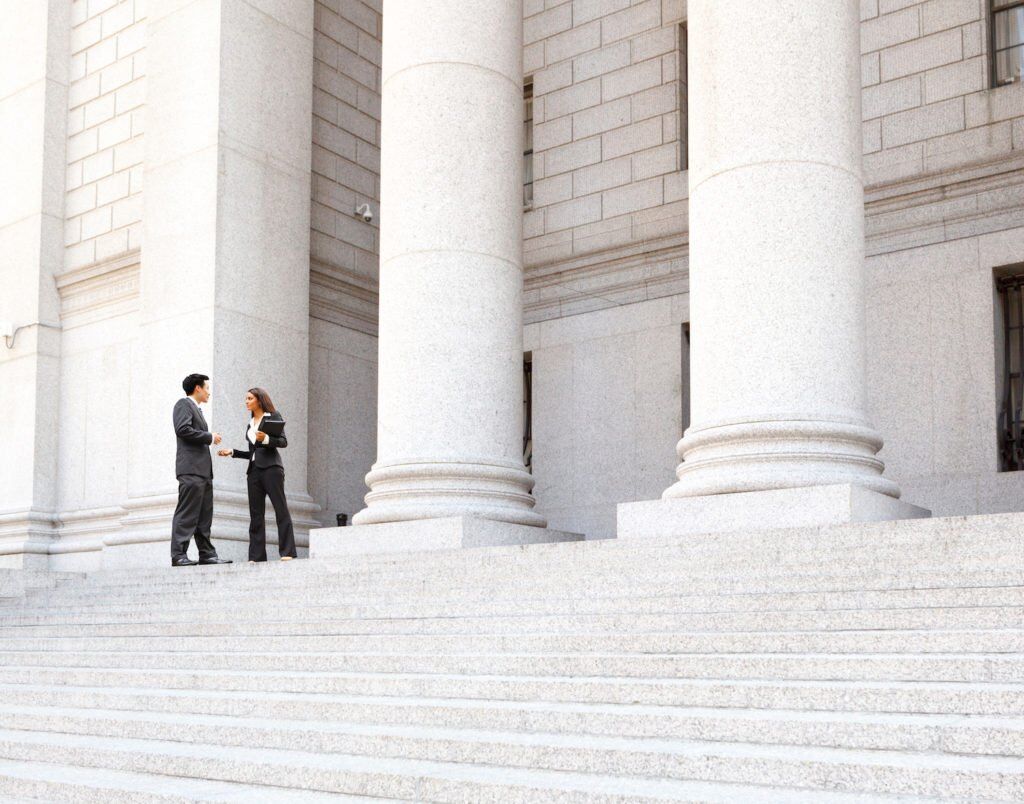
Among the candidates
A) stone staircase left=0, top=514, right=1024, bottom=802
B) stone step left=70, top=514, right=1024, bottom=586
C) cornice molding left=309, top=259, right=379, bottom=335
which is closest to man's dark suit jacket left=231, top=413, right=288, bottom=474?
stone step left=70, top=514, right=1024, bottom=586

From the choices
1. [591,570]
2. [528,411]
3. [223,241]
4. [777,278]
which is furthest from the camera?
[528,411]

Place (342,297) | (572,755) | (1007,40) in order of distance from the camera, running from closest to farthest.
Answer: (572,755), (1007,40), (342,297)

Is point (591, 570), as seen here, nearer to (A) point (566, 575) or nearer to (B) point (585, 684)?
(A) point (566, 575)

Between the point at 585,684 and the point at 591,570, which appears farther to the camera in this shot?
the point at 591,570

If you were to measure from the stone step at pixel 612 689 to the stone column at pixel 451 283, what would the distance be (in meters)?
4.00

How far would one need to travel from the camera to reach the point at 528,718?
6.27 metres

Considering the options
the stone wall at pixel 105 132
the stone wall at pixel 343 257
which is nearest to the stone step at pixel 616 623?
the stone wall at pixel 343 257

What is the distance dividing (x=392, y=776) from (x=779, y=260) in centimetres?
592

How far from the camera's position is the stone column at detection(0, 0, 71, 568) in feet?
63.2

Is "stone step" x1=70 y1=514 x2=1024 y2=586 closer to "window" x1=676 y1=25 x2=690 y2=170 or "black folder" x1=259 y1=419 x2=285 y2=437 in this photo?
"black folder" x1=259 y1=419 x2=285 y2=437

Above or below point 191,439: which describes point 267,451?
below

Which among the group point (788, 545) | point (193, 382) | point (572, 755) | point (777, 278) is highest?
point (777, 278)

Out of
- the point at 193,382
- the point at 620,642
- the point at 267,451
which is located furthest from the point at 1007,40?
the point at 620,642

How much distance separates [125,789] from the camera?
6148mm
